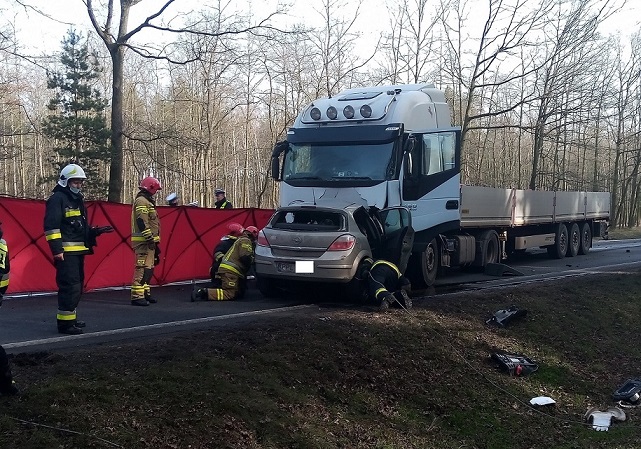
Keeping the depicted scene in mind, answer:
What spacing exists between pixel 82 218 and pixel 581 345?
24.2 feet

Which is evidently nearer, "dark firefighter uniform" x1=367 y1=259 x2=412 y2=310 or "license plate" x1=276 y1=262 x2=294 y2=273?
"dark firefighter uniform" x1=367 y1=259 x2=412 y2=310

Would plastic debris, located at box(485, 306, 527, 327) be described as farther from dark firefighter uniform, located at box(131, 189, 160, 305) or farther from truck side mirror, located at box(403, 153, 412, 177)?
dark firefighter uniform, located at box(131, 189, 160, 305)

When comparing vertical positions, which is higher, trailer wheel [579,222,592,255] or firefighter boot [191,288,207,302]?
trailer wheel [579,222,592,255]

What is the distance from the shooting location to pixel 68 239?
743cm

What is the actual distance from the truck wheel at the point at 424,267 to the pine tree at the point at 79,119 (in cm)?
1836

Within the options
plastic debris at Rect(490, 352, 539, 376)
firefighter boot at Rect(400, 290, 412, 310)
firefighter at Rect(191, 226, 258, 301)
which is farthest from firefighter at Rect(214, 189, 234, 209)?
plastic debris at Rect(490, 352, 539, 376)

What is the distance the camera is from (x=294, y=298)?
439 inches

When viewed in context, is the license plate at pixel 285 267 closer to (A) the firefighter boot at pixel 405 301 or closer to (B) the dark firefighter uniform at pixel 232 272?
(B) the dark firefighter uniform at pixel 232 272

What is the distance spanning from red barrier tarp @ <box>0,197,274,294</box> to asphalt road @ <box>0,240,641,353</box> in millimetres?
276

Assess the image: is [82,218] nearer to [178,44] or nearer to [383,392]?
[383,392]

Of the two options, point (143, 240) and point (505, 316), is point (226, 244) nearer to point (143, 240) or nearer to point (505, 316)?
point (143, 240)

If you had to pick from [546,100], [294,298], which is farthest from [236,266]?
[546,100]

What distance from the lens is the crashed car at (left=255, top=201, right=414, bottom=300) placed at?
9906mm

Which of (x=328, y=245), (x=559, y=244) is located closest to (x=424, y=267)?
(x=328, y=245)
